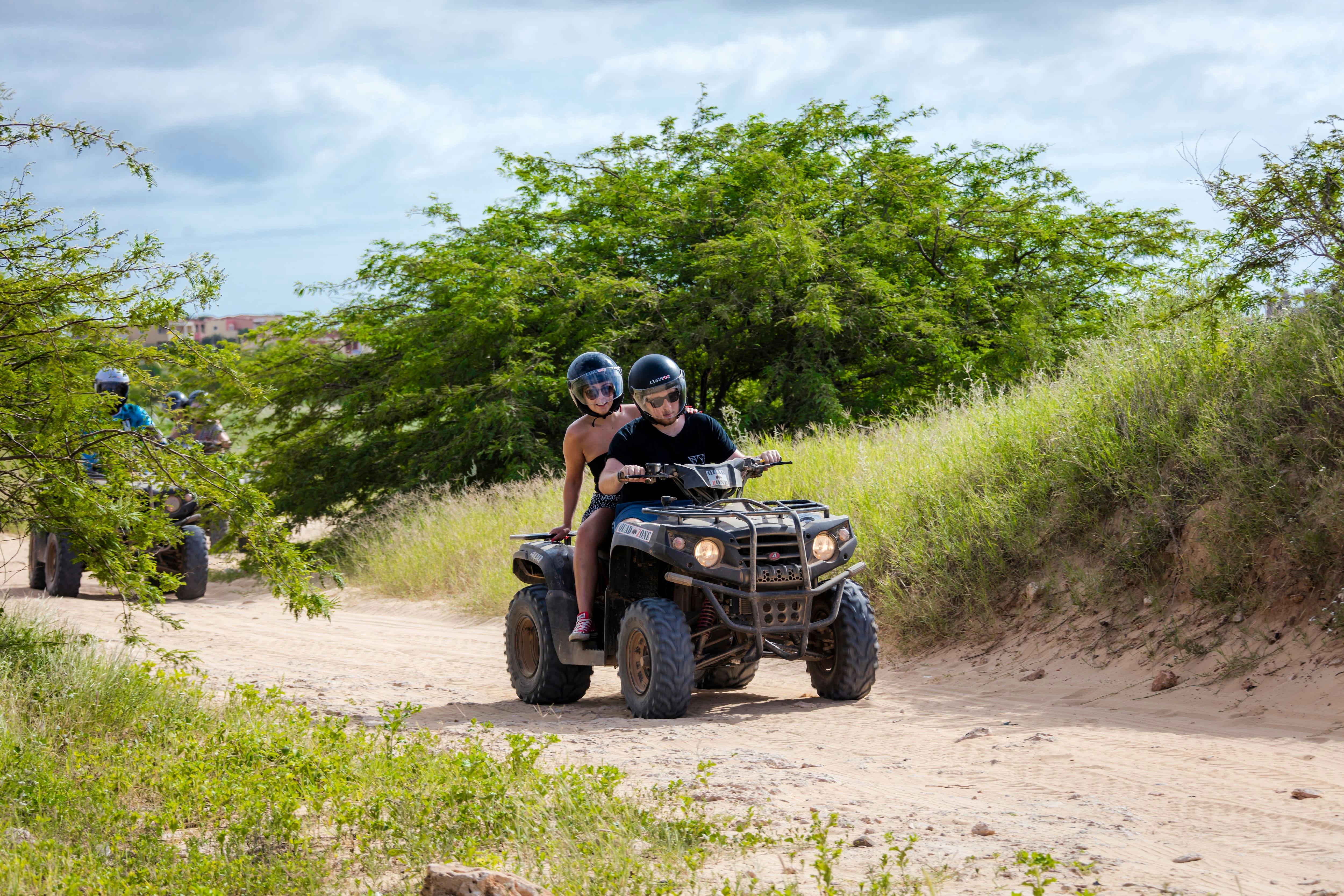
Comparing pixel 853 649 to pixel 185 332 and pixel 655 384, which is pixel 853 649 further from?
pixel 185 332

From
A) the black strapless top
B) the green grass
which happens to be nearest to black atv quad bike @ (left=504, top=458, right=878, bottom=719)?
the black strapless top

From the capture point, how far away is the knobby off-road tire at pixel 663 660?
21.7ft

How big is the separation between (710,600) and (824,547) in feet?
2.56

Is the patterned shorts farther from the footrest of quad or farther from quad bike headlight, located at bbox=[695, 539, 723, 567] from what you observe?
quad bike headlight, located at bbox=[695, 539, 723, 567]

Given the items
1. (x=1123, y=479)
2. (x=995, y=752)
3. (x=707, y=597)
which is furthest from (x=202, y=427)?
(x=995, y=752)

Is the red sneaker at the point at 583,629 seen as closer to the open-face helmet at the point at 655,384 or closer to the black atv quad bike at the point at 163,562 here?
the open-face helmet at the point at 655,384

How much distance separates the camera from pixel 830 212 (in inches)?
900

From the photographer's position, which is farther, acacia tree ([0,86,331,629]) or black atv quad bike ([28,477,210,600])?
black atv quad bike ([28,477,210,600])

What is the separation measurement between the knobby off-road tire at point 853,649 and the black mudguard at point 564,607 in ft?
4.68

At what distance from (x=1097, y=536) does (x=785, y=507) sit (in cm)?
269

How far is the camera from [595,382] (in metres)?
7.47

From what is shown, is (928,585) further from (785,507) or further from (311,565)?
(311,565)

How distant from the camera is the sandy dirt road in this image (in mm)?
4016

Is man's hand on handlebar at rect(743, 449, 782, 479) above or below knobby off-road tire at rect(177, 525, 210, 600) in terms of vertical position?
above
